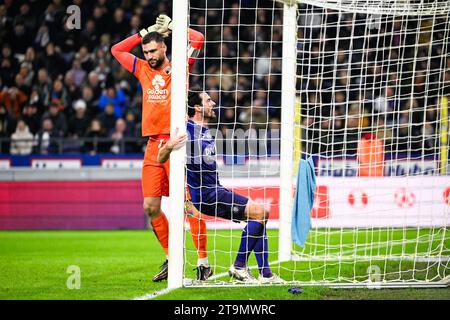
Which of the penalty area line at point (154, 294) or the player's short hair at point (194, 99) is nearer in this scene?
the penalty area line at point (154, 294)

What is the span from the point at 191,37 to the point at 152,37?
0.53 m

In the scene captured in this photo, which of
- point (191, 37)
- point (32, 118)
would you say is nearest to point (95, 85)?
point (32, 118)

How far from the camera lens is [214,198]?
25.1 ft

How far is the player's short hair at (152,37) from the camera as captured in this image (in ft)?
26.6

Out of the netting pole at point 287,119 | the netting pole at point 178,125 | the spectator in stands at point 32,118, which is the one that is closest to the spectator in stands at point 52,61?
the spectator in stands at point 32,118

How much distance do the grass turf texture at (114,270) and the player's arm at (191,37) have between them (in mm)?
1780

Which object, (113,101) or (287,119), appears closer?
(287,119)

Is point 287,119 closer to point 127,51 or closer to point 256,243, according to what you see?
point 127,51

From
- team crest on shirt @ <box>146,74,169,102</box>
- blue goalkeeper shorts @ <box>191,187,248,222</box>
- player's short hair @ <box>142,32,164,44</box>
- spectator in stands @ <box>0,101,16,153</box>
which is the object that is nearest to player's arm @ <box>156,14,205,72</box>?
player's short hair @ <box>142,32,164,44</box>

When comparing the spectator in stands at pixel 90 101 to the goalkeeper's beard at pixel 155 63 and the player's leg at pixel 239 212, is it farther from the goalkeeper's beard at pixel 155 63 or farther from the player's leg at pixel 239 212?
the player's leg at pixel 239 212

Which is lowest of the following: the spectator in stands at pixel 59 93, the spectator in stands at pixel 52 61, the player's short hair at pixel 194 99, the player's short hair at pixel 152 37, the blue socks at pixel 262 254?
the blue socks at pixel 262 254
